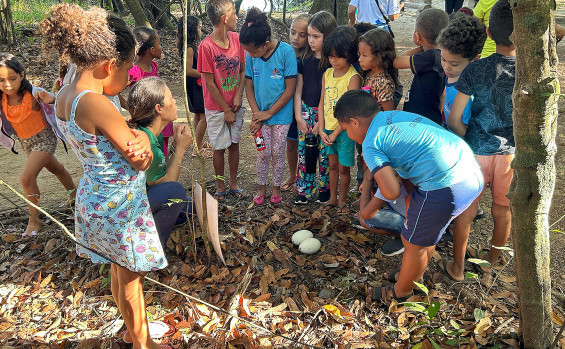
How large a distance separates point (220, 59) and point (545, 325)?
3.14m

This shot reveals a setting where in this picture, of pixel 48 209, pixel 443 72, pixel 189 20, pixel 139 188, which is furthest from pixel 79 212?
pixel 189 20

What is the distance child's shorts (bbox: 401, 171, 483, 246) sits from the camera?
2.37m

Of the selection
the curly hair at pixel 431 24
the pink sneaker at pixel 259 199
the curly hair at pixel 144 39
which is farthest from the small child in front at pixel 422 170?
the curly hair at pixel 144 39

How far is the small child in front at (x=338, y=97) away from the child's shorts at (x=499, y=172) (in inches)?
42.7

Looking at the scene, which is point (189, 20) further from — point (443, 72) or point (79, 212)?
point (79, 212)

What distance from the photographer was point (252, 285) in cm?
301

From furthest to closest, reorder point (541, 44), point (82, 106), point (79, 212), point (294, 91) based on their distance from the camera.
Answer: point (294, 91)
point (79, 212)
point (82, 106)
point (541, 44)

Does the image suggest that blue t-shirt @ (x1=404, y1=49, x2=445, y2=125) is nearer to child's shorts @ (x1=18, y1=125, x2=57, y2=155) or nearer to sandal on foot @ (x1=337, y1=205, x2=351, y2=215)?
sandal on foot @ (x1=337, y1=205, x2=351, y2=215)

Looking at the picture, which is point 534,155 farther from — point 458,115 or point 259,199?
point 259,199

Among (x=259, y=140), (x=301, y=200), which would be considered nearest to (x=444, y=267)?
(x=301, y=200)

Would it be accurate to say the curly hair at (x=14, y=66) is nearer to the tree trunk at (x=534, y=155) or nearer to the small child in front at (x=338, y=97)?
the small child in front at (x=338, y=97)

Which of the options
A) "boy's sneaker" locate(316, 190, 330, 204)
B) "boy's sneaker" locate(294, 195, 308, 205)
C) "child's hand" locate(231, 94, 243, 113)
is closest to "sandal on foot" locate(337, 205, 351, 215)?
"boy's sneaker" locate(316, 190, 330, 204)

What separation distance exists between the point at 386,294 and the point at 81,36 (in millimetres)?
2263

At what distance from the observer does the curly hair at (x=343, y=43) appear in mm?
3375
